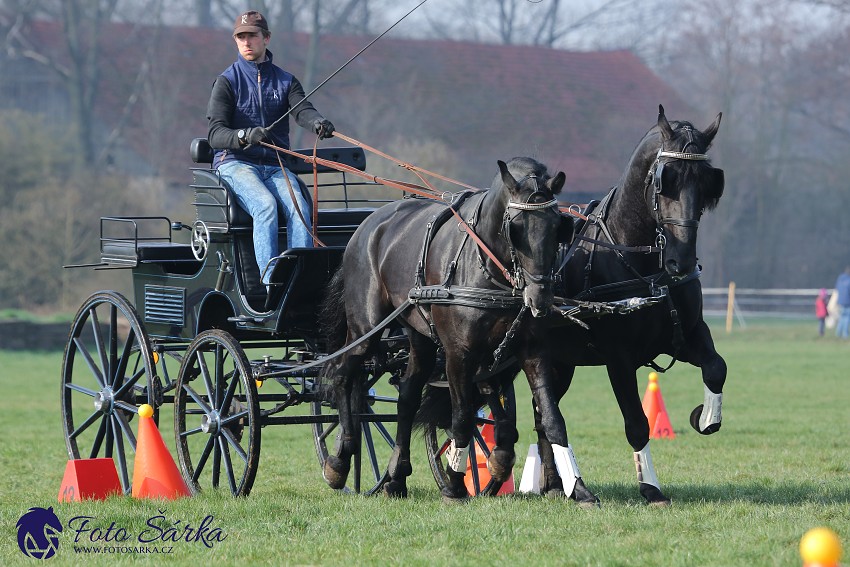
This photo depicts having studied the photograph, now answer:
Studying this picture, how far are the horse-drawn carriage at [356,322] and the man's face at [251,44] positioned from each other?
2.12ft

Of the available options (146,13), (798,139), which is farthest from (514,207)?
(798,139)

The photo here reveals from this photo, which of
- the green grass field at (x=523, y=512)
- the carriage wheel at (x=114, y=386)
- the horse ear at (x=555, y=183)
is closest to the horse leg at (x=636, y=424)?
the green grass field at (x=523, y=512)

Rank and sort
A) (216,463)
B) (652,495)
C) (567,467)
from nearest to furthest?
1. (567,467)
2. (652,495)
3. (216,463)

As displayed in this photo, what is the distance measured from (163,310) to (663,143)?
3696mm

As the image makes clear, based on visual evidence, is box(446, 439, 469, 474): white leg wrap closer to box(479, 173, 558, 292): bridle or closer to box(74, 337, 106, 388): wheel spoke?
box(479, 173, 558, 292): bridle

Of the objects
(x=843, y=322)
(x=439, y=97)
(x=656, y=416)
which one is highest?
(x=439, y=97)

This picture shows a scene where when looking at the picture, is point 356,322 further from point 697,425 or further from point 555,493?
point 697,425

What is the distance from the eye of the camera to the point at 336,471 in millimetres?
7855

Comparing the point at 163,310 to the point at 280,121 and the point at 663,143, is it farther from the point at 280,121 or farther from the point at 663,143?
the point at 663,143

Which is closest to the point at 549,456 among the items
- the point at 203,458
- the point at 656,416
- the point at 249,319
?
the point at 249,319

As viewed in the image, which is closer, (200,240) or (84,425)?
(200,240)

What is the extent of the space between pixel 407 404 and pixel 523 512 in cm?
136

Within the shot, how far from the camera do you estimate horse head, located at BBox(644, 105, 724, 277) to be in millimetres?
6441

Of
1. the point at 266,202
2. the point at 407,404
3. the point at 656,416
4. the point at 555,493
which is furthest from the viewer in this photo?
the point at 656,416
